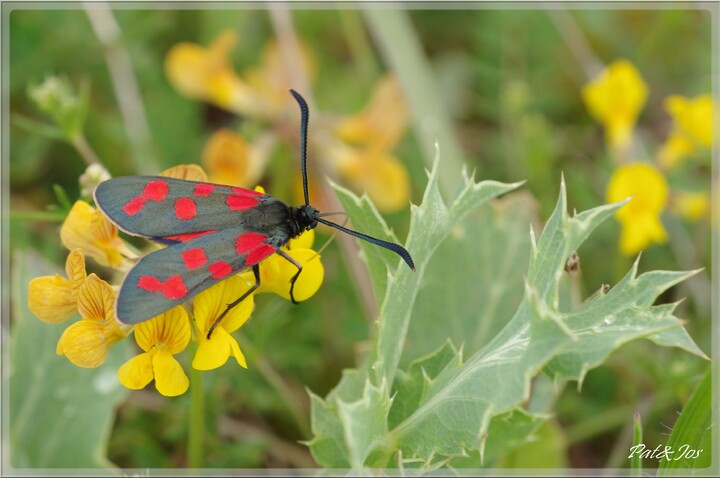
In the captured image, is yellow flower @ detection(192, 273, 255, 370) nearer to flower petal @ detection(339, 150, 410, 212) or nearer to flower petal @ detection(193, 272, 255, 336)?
flower petal @ detection(193, 272, 255, 336)

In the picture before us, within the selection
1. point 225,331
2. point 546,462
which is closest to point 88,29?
point 225,331

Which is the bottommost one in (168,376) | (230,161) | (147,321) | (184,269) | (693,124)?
(168,376)

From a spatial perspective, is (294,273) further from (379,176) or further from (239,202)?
(379,176)

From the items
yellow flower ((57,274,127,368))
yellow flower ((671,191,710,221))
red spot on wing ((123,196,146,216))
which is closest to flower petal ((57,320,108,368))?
yellow flower ((57,274,127,368))

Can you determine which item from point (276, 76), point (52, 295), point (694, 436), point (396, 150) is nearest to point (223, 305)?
point (52, 295)

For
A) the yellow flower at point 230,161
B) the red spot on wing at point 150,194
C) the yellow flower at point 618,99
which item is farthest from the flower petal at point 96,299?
the yellow flower at point 618,99

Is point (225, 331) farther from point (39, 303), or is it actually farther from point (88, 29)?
point (88, 29)
